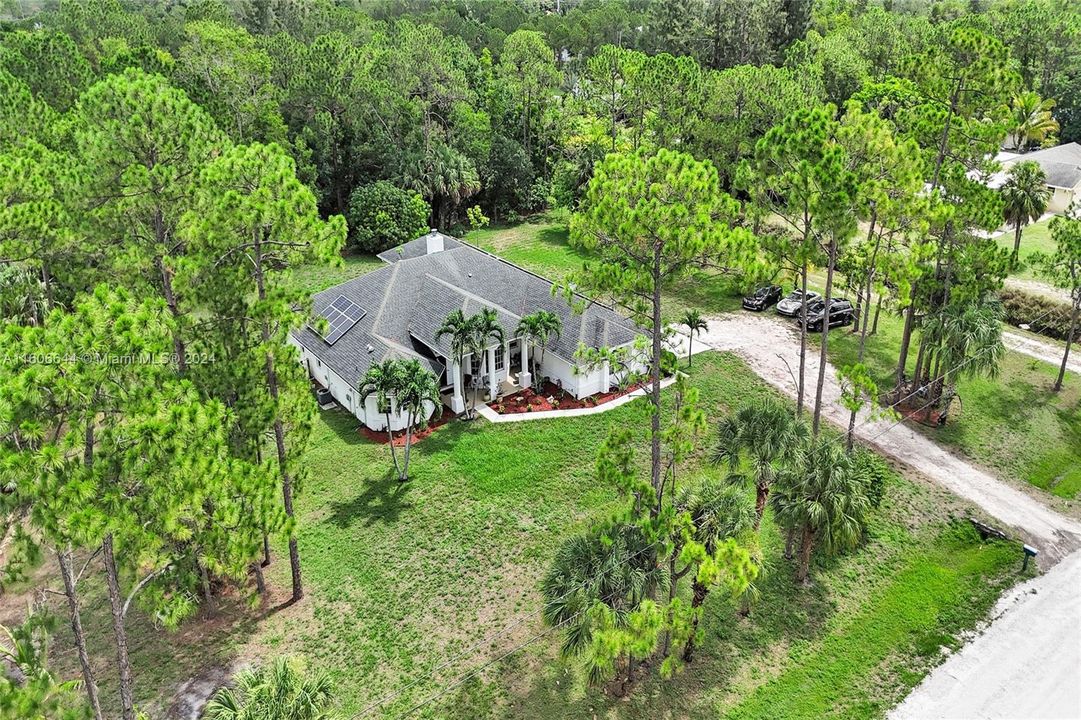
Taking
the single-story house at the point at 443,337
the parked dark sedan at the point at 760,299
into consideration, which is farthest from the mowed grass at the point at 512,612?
the parked dark sedan at the point at 760,299

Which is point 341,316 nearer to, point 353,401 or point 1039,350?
point 353,401

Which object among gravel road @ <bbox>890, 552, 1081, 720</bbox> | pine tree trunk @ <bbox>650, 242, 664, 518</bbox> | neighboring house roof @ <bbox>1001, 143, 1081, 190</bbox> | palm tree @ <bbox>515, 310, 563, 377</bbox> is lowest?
gravel road @ <bbox>890, 552, 1081, 720</bbox>

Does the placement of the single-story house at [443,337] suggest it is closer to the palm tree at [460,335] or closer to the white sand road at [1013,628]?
the palm tree at [460,335]

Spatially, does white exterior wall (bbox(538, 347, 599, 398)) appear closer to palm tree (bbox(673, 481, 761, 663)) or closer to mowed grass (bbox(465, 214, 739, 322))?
mowed grass (bbox(465, 214, 739, 322))

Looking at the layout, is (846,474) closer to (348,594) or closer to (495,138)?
(348,594)

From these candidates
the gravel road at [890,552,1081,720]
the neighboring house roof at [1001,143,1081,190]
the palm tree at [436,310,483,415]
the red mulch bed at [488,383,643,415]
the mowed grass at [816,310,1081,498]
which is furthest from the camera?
the neighboring house roof at [1001,143,1081,190]

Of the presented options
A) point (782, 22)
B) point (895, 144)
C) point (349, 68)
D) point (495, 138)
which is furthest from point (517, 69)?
point (895, 144)

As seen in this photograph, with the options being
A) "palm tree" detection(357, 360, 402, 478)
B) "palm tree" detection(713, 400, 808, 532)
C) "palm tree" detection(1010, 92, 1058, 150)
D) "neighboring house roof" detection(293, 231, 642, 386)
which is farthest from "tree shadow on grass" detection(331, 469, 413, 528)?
"palm tree" detection(1010, 92, 1058, 150)
